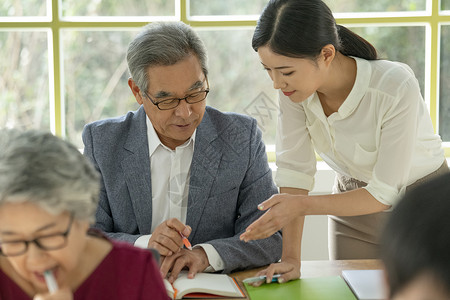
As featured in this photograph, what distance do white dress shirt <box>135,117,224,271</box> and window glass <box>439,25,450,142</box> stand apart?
6.56 ft

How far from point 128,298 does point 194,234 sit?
3.25 feet

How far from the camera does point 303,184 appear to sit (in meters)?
2.33

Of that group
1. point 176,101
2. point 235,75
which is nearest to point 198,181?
point 176,101

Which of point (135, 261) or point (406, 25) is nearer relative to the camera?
point (135, 261)

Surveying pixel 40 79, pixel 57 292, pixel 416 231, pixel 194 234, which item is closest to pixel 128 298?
pixel 57 292

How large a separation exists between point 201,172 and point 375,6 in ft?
6.23

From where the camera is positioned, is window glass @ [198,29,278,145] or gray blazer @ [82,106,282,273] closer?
gray blazer @ [82,106,282,273]

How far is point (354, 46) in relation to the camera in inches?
89.4

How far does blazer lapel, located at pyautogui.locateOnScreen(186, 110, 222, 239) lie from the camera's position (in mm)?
2318

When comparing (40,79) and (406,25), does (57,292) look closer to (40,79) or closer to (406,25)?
(40,79)

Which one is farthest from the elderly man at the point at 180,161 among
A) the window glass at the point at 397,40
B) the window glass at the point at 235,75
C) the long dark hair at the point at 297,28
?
the window glass at the point at 397,40

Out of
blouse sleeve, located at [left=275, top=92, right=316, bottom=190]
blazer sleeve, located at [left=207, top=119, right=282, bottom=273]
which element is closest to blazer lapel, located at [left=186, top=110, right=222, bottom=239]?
blazer sleeve, located at [left=207, top=119, right=282, bottom=273]

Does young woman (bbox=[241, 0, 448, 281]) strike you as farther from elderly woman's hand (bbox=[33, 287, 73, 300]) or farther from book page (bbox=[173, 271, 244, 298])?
elderly woman's hand (bbox=[33, 287, 73, 300])

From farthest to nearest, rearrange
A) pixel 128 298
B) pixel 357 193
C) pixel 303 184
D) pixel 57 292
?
pixel 303 184, pixel 357 193, pixel 128 298, pixel 57 292
